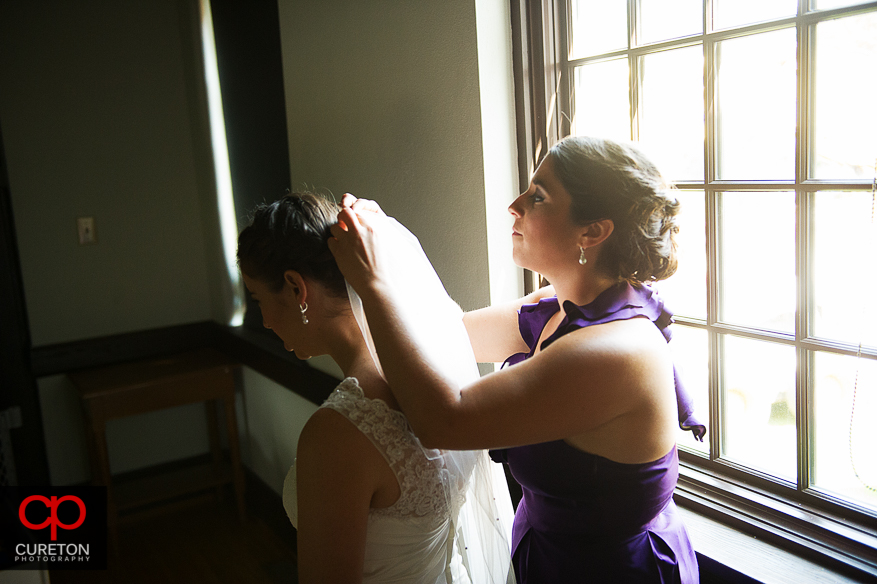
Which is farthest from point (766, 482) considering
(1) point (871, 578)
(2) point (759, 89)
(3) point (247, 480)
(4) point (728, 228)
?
(3) point (247, 480)

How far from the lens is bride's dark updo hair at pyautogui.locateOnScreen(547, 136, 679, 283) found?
1.08m

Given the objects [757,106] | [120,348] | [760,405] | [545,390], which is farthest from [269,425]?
[757,106]

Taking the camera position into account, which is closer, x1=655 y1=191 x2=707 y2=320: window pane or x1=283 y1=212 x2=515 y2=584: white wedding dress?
x1=283 y1=212 x2=515 y2=584: white wedding dress

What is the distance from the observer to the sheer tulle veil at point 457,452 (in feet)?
3.90

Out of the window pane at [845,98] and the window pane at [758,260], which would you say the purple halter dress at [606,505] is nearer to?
the window pane at [758,260]

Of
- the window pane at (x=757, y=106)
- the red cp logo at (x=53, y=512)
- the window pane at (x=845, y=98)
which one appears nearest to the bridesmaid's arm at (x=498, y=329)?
the window pane at (x=757, y=106)

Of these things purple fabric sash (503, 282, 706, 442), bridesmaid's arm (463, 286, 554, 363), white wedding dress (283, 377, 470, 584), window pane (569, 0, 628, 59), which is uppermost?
window pane (569, 0, 628, 59)

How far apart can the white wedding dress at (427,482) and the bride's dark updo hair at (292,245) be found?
8cm

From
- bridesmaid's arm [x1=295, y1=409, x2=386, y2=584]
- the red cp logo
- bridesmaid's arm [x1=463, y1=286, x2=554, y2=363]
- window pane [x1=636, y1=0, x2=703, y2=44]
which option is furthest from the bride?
the red cp logo

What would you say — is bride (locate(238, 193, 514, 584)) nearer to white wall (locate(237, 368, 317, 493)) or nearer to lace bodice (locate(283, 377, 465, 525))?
lace bodice (locate(283, 377, 465, 525))

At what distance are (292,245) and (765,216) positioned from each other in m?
0.92

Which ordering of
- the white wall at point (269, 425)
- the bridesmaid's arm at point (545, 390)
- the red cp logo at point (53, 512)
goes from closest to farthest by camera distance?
the bridesmaid's arm at point (545, 390) < the white wall at point (269, 425) < the red cp logo at point (53, 512)

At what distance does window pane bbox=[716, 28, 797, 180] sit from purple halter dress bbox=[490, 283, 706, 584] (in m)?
0.38

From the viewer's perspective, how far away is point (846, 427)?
1238 millimetres
